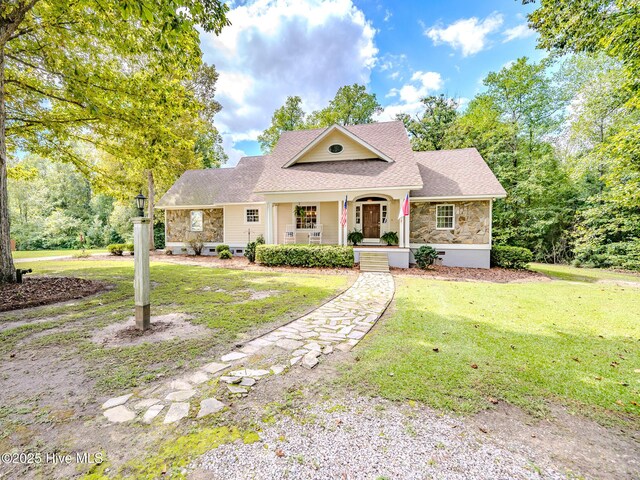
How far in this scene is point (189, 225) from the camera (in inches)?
695

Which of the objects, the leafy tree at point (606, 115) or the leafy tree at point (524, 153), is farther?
the leafy tree at point (524, 153)

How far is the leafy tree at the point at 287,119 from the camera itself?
1067 inches

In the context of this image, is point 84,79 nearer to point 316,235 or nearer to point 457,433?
point 316,235

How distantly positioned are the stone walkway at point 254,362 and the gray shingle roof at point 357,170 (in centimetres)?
753

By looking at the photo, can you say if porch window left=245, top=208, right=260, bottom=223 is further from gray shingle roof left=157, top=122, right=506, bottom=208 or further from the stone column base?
the stone column base

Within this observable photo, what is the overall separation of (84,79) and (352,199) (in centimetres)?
1023

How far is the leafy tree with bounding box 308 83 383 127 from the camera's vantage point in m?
26.8

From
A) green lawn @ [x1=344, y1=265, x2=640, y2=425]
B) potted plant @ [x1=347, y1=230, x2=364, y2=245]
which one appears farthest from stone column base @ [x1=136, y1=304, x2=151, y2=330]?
potted plant @ [x1=347, y1=230, x2=364, y2=245]

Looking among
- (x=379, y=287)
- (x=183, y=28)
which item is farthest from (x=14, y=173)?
Answer: (x=379, y=287)

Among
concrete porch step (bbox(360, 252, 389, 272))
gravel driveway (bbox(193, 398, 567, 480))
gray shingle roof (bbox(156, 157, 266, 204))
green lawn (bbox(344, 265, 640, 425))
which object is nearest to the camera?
gravel driveway (bbox(193, 398, 567, 480))

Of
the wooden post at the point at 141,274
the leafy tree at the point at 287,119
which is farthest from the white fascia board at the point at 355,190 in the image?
the leafy tree at the point at 287,119

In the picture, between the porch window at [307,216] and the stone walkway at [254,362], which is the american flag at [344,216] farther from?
the stone walkway at [254,362]

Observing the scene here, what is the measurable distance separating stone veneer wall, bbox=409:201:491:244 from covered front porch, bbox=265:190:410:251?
95 centimetres

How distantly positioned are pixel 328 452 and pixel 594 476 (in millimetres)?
1834
